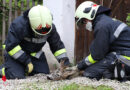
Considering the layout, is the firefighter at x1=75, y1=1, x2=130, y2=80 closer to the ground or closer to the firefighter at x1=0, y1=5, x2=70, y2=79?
the ground

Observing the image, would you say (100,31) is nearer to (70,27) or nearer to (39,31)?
(39,31)

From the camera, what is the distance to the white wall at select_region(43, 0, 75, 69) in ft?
20.3

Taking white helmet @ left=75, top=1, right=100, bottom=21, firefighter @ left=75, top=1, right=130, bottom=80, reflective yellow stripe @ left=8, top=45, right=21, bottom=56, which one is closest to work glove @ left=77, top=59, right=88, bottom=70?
firefighter @ left=75, top=1, right=130, bottom=80

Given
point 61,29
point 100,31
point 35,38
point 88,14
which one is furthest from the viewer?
point 61,29

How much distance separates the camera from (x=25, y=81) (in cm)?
464

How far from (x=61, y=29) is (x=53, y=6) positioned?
52 cm

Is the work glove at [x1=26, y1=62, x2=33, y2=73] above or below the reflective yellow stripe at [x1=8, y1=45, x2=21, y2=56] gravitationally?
below

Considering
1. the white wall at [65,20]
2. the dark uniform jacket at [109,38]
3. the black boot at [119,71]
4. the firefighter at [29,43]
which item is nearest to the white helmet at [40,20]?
the firefighter at [29,43]

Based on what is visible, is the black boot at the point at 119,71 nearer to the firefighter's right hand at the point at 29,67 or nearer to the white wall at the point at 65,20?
the firefighter's right hand at the point at 29,67

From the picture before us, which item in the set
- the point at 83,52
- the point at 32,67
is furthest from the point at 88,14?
the point at 83,52

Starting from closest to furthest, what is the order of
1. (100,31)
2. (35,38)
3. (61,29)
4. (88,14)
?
(100,31) < (88,14) < (35,38) < (61,29)

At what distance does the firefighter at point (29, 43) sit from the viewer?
4.83 meters

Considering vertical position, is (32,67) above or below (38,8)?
below

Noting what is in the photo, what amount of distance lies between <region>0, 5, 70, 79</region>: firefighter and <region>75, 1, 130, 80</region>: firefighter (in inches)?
22.1
